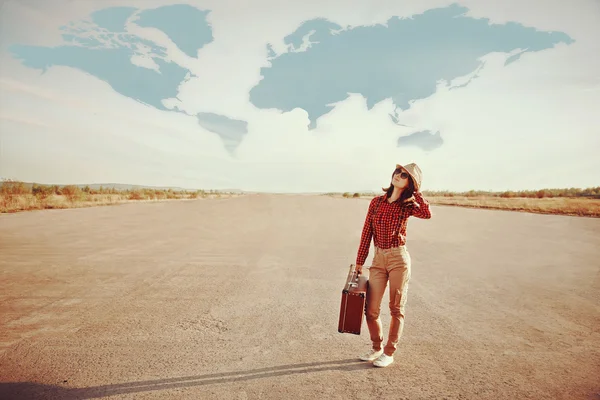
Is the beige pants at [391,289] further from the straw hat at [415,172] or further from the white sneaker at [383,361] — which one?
the straw hat at [415,172]

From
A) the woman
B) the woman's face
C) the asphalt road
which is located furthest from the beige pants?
the woman's face

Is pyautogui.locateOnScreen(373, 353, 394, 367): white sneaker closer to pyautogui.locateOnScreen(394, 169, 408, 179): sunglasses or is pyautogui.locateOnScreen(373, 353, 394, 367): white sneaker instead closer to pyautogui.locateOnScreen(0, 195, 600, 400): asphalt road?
pyautogui.locateOnScreen(0, 195, 600, 400): asphalt road

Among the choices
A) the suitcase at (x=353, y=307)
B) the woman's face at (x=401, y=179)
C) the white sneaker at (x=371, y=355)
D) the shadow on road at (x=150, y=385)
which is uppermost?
the woman's face at (x=401, y=179)

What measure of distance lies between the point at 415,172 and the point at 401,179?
17cm

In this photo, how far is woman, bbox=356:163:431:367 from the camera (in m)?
3.57

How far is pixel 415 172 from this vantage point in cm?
358

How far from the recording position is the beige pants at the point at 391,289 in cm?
356

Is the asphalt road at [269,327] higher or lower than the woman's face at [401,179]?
lower

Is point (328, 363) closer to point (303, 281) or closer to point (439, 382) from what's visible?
point (439, 382)

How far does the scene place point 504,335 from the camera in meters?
4.46

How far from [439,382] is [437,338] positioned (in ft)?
3.45

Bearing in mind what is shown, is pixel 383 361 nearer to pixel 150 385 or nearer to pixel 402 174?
pixel 402 174

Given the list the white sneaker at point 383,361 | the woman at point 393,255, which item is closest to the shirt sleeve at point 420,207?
the woman at point 393,255

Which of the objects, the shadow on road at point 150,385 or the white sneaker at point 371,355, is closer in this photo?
the shadow on road at point 150,385
